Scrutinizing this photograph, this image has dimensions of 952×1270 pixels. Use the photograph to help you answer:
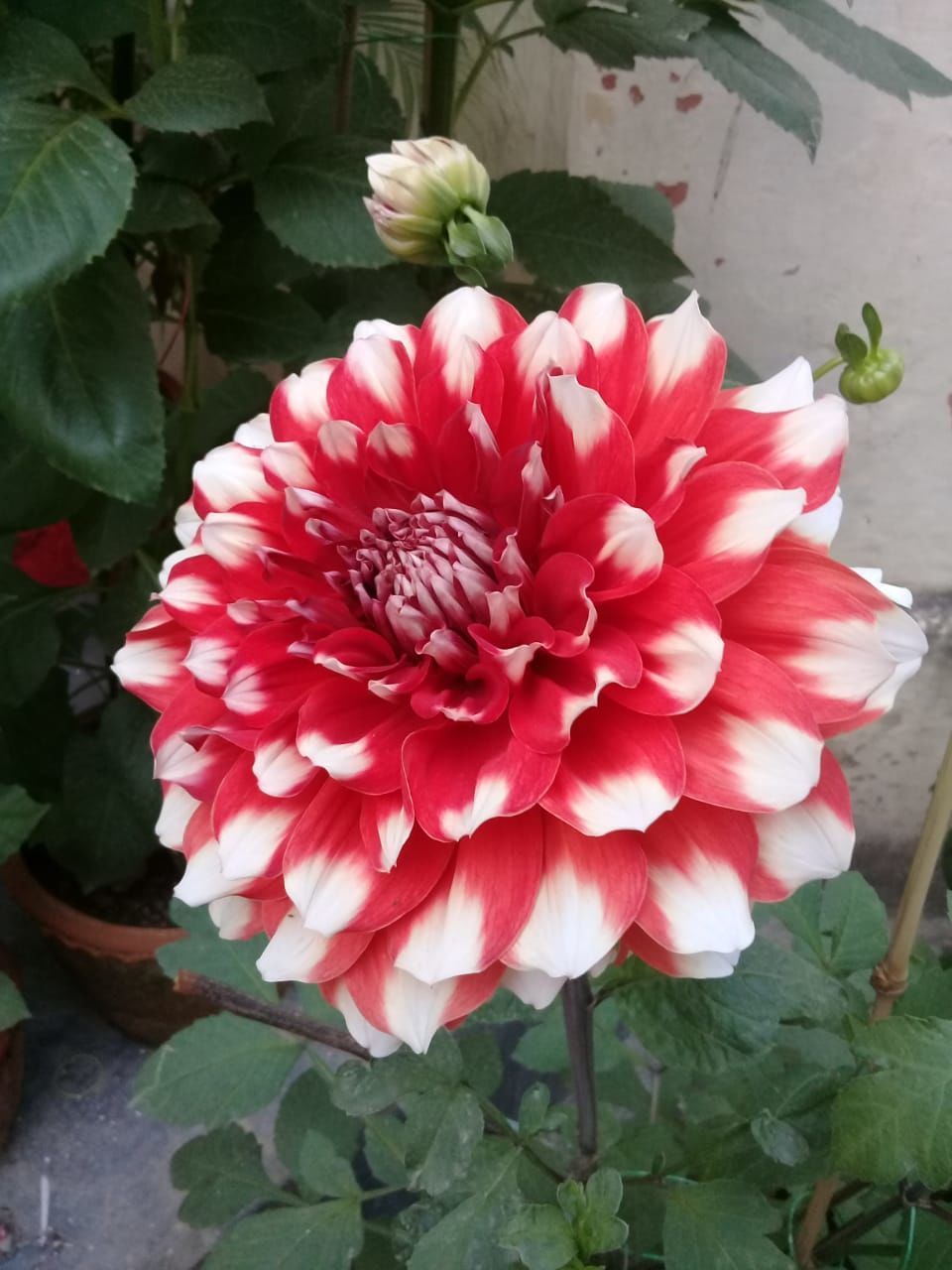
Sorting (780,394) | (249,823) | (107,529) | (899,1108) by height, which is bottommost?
(107,529)

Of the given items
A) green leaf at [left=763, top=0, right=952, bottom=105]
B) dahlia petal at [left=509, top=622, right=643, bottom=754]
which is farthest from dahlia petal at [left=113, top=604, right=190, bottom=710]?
green leaf at [left=763, top=0, right=952, bottom=105]

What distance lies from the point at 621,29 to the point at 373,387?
0.40 meters

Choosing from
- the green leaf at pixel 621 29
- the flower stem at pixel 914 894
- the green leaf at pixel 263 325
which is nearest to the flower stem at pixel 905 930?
the flower stem at pixel 914 894

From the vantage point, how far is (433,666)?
32 cm

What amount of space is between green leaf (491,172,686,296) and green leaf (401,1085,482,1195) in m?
0.49

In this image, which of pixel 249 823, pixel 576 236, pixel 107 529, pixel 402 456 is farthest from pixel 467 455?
pixel 107 529

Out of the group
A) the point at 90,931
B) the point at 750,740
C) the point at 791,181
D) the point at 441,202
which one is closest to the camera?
the point at 750,740

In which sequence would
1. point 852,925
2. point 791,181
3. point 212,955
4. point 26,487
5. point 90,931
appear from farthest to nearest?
1. point 90,931
2. point 791,181
3. point 26,487
4. point 212,955
5. point 852,925

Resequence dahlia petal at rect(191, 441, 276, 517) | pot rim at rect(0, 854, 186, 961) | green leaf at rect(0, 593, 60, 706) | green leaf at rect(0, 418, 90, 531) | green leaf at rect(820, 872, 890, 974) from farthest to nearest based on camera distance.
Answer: pot rim at rect(0, 854, 186, 961)
green leaf at rect(0, 593, 60, 706)
green leaf at rect(0, 418, 90, 531)
green leaf at rect(820, 872, 890, 974)
dahlia petal at rect(191, 441, 276, 517)

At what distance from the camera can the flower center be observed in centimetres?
31

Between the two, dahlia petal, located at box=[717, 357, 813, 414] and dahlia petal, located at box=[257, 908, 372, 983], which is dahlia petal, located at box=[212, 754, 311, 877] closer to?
dahlia petal, located at box=[257, 908, 372, 983]

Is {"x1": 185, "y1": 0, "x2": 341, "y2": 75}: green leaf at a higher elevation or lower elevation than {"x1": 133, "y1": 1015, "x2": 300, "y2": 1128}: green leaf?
higher

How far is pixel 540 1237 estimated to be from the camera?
0.37 metres

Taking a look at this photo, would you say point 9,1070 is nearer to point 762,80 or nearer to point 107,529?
point 107,529
